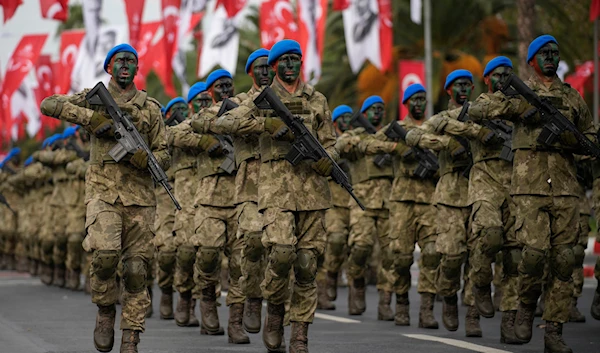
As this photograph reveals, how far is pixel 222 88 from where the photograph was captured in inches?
486

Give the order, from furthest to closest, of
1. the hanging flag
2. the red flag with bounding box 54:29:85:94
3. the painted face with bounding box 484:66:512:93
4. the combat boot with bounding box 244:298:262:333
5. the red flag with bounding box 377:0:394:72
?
the red flag with bounding box 54:29:85:94
the hanging flag
the red flag with bounding box 377:0:394:72
the painted face with bounding box 484:66:512:93
the combat boot with bounding box 244:298:262:333

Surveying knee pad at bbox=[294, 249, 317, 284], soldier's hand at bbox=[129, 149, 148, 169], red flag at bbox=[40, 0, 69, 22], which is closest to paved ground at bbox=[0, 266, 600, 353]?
knee pad at bbox=[294, 249, 317, 284]

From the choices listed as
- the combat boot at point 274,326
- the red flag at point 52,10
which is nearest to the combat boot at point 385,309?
the combat boot at point 274,326

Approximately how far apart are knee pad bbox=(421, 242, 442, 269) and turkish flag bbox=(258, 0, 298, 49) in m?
14.7

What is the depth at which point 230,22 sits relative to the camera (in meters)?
28.3

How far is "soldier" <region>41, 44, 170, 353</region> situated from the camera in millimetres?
9430

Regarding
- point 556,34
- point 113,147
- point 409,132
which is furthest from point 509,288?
point 556,34

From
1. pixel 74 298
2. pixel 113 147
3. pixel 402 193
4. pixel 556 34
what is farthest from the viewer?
pixel 556 34

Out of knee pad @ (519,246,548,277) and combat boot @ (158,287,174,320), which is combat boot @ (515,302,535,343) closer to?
knee pad @ (519,246,548,277)

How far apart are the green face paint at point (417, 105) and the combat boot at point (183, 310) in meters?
3.09

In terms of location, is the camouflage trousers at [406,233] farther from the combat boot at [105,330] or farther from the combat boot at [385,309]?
the combat boot at [105,330]

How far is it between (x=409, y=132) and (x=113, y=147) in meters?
3.70

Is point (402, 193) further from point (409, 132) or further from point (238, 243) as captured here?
point (238, 243)

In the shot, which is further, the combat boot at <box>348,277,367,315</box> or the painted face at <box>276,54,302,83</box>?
the combat boot at <box>348,277,367,315</box>
